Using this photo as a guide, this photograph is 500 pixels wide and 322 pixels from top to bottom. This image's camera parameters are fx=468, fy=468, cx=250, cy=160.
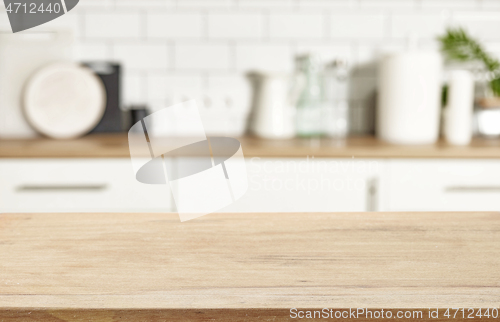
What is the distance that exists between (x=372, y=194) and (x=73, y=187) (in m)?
0.97

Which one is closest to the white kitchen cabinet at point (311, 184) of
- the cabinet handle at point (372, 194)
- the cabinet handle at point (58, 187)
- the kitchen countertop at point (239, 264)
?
the cabinet handle at point (372, 194)

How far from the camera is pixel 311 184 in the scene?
1521 millimetres

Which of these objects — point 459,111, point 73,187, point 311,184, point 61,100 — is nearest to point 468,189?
point 459,111

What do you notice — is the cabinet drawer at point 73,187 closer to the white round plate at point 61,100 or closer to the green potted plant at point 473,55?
the white round plate at point 61,100

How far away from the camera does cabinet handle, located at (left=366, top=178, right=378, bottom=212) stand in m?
1.52

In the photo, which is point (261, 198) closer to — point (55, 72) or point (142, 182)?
point (142, 182)

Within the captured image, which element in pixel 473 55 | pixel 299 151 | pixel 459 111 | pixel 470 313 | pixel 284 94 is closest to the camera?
pixel 470 313

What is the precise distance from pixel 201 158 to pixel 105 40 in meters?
0.83

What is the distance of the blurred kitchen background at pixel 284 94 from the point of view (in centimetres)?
151

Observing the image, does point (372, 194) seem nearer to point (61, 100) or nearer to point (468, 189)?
point (468, 189)

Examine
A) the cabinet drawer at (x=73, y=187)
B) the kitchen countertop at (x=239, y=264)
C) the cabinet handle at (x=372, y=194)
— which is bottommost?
the cabinet handle at (x=372, y=194)

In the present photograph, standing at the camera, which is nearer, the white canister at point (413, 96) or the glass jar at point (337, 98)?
the white canister at point (413, 96)

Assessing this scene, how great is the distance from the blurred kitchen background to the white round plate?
0.01 metres

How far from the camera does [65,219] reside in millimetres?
555
